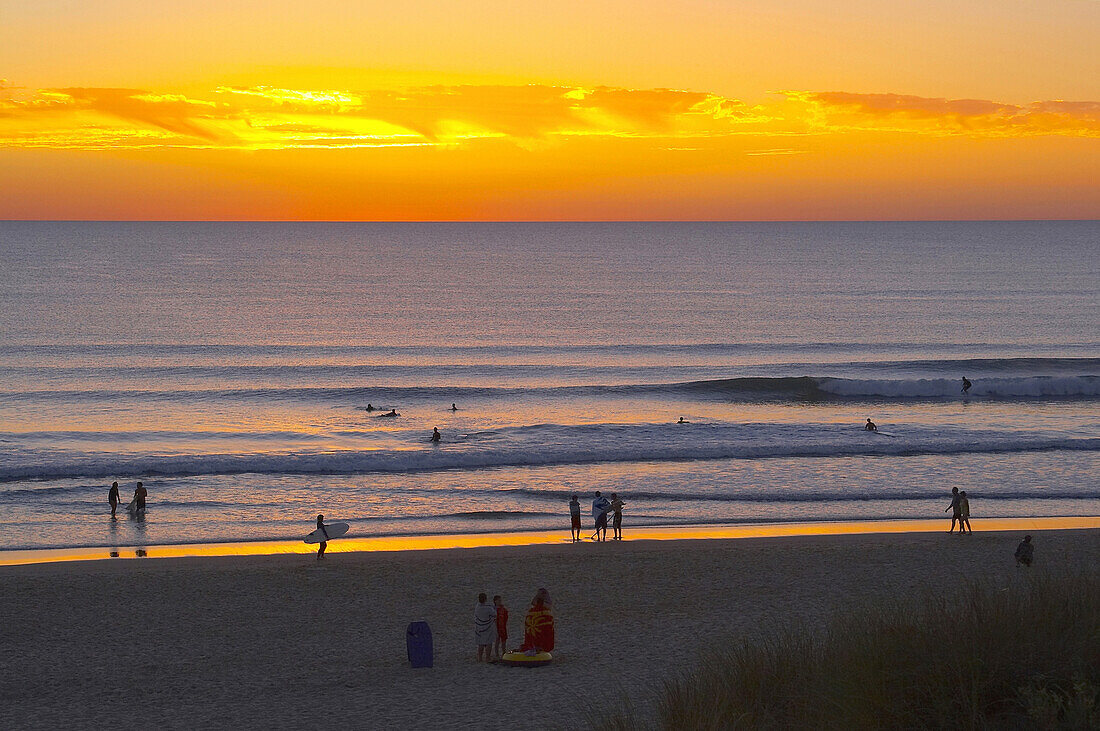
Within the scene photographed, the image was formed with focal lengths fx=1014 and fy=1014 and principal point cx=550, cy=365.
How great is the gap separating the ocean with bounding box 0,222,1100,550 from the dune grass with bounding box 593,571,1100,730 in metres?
15.7

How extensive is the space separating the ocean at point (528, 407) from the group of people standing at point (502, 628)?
9900 millimetres

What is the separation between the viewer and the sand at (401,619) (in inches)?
490

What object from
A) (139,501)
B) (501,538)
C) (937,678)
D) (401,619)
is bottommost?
(401,619)

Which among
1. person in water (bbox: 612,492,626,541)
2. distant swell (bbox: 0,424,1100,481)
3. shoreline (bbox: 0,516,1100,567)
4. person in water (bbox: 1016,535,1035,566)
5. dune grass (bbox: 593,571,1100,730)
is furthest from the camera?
distant swell (bbox: 0,424,1100,481)

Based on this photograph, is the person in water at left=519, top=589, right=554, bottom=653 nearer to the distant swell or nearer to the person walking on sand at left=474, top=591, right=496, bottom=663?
the person walking on sand at left=474, top=591, right=496, bottom=663

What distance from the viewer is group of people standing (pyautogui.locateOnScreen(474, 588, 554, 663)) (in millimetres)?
13984

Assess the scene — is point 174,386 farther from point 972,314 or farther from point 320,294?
point 972,314

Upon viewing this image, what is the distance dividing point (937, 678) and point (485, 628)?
24.9 feet

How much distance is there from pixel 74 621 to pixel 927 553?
15734 millimetres

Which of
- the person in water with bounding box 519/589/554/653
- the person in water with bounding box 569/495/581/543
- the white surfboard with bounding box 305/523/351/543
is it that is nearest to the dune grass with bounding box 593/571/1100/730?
the person in water with bounding box 519/589/554/653

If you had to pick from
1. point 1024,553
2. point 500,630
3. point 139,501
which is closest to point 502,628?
point 500,630

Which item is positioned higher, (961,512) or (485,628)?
(961,512)

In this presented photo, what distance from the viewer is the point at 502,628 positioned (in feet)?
46.4

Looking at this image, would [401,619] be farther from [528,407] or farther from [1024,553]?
[528,407]
